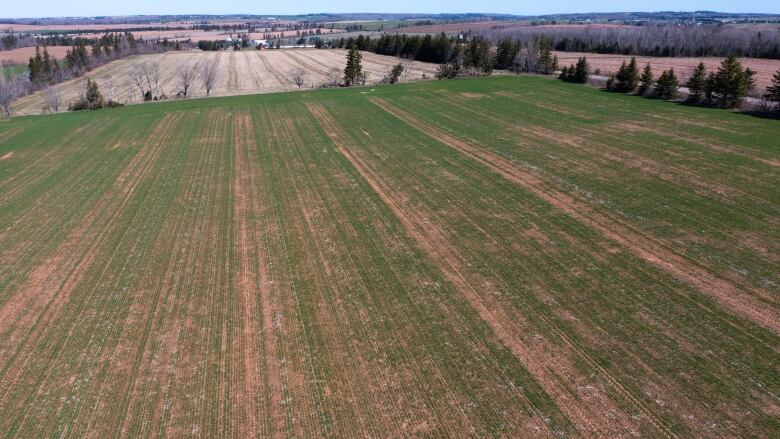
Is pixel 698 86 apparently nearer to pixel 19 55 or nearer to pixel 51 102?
pixel 51 102

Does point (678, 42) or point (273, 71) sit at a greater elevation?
point (678, 42)

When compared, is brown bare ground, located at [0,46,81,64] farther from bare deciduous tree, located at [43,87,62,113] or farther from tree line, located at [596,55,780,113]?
tree line, located at [596,55,780,113]

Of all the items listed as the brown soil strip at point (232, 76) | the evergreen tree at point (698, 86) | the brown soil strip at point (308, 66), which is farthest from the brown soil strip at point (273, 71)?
the evergreen tree at point (698, 86)

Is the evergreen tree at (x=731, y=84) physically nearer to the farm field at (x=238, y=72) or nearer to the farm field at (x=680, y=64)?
the farm field at (x=680, y=64)

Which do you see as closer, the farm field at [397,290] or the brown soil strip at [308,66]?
the farm field at [397,290]

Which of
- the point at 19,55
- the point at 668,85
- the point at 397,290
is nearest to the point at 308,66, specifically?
the point at 668,85

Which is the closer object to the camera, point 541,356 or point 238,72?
point 541,356
